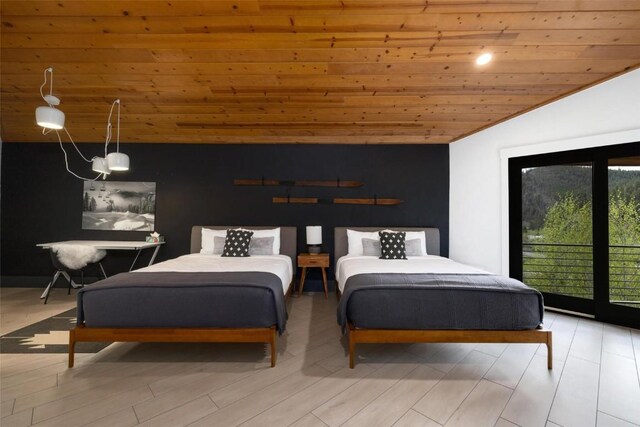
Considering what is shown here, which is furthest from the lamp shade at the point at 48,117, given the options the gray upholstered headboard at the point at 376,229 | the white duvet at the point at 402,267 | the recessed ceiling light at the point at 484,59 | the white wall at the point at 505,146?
the white wall at the point at 505,146

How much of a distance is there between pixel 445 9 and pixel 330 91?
124 centimetres

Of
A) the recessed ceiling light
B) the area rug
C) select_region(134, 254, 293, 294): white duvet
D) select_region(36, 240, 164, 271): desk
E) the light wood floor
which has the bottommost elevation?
the area rug

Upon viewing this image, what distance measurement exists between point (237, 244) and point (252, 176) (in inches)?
48.9

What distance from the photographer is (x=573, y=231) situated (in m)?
3.11

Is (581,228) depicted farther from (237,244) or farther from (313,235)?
(237,244)

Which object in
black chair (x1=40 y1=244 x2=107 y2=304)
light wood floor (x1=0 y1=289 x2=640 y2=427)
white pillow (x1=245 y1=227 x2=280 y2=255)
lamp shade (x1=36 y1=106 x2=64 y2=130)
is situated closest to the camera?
light wood floor (x1=0 y1=289 x2=640 y2=427)

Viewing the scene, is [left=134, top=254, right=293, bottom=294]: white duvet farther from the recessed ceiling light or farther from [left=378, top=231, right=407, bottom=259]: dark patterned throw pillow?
the recessed ceiling light

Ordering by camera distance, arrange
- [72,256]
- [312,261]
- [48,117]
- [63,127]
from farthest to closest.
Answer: [312,261]
[72,256]
[63,127]
[48,117]

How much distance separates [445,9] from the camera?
193 centimetres

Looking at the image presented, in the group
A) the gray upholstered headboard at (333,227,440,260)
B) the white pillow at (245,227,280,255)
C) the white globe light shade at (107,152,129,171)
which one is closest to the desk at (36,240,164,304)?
the white globe light shade at (107,152,129,171)

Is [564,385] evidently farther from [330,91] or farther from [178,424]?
[330,91]

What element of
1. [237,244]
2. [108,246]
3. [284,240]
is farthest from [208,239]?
[108,246]

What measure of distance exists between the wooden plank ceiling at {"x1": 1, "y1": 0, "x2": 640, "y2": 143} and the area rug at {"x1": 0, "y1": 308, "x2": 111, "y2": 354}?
2.51m

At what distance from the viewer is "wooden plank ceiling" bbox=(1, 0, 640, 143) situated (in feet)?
6.46
